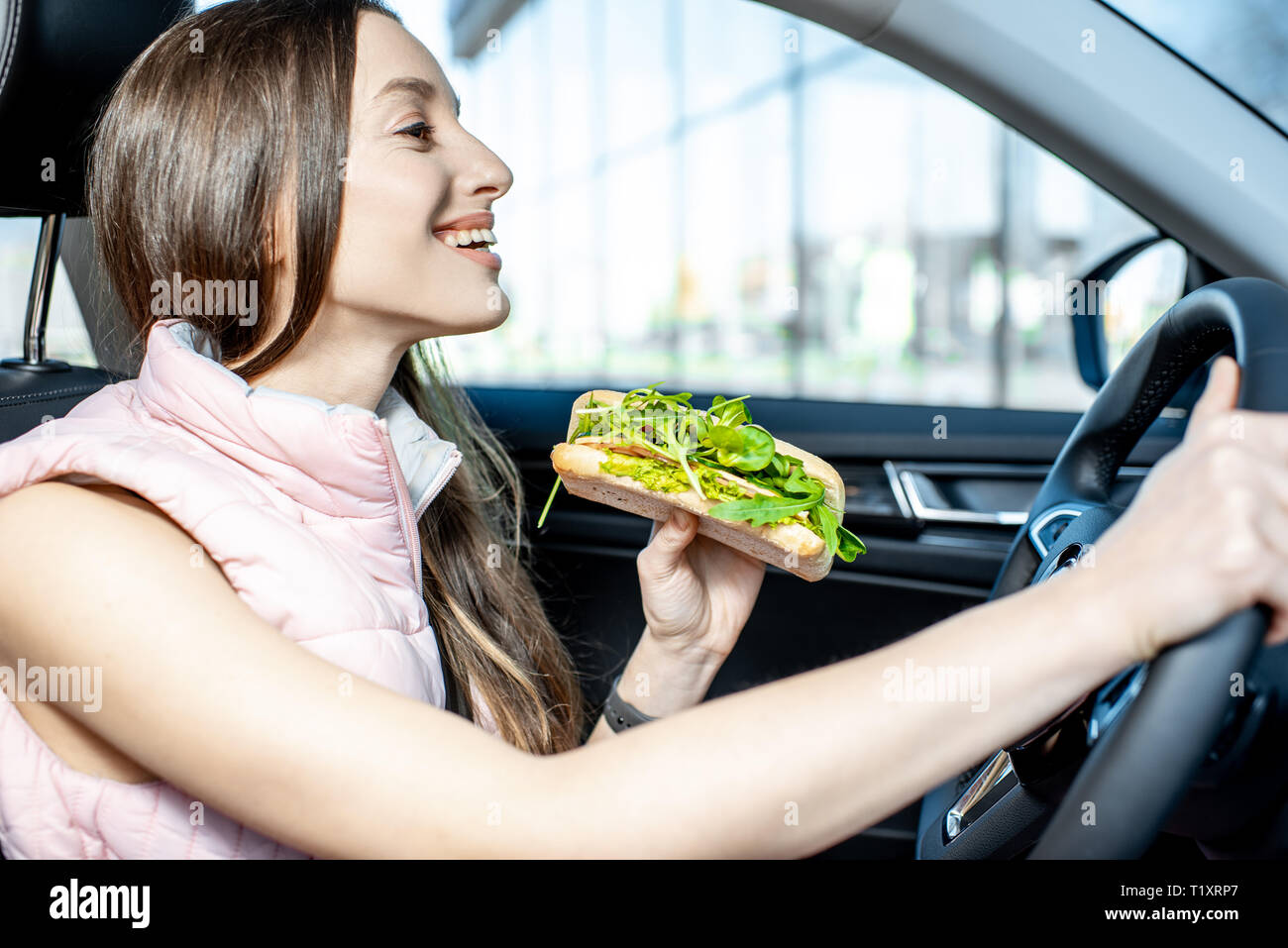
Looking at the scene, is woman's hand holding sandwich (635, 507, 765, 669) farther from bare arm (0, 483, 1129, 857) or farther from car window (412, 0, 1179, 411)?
car window (412, 0, 1179, 411)

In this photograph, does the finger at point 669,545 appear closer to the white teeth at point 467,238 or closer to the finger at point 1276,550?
the white teeth at point 467,238

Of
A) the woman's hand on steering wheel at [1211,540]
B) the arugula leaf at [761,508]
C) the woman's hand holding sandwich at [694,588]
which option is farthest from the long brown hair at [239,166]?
the woman's hand on steering wheel at [1211,540]

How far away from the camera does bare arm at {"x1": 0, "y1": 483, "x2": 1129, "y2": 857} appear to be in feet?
2.45

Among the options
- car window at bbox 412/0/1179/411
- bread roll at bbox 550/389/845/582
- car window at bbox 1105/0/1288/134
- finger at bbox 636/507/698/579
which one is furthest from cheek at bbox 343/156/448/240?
car window at bbox 412/0/1179/411

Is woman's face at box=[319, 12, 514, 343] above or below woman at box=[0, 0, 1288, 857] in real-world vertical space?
above

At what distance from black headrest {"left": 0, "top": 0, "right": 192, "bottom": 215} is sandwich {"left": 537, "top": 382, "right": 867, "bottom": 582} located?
773 millimetres

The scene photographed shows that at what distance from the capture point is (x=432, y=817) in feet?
2.54

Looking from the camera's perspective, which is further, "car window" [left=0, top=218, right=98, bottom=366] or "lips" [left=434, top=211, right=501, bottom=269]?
"car window" [left=0, top=218, right=98, bottom=366]

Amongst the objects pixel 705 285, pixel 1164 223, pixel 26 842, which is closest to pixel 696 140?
pixel 705 285

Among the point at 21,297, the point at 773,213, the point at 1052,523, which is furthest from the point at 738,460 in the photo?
the point at 773,213

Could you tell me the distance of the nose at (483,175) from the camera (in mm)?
1306

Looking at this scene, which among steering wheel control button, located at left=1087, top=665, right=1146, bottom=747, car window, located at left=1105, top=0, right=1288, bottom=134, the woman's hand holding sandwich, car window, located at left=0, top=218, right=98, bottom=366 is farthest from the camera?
car window, located at left=1105, top=0, right=1288, bottom=134

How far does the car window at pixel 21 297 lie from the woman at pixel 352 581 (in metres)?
0.35

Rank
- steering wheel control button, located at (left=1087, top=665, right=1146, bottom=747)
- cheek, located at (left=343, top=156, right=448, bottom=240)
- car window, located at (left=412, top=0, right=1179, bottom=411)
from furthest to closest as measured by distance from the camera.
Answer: car window, located at (left=412, top=0, right=1179, bottom=411)
cheek, located at (left=343, top=156, right=448, bottom=240)
steering wheel control button, located at (left=1087, top=665, right=1146, bottom=747)
